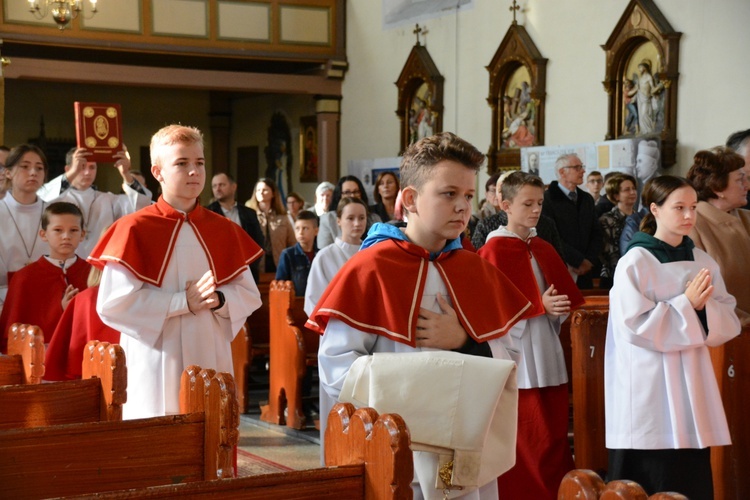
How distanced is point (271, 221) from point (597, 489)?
28.8ft

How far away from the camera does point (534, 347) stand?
4.95 metres

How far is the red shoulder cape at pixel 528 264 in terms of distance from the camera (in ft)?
16.1

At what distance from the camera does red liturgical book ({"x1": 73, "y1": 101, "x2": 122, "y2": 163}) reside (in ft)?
21.5

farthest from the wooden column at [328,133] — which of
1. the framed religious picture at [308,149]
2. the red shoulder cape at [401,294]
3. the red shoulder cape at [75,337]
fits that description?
the red shoulder cape at [401,294]

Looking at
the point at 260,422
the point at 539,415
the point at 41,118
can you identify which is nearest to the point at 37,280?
the point at 260,422

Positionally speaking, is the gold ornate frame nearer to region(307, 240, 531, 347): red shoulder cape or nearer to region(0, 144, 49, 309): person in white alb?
region(0, 144, 49, 309): person in white alb

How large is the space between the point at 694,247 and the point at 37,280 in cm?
353

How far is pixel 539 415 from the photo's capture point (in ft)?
16.4

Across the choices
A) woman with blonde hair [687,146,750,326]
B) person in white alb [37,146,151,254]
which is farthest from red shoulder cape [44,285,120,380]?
woman with blonde hair [687,146,750,326]

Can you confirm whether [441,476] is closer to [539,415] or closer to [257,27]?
[539,415]

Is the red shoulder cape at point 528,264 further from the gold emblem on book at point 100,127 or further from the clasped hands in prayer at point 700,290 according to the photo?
the gold emblem on book at point 100,127

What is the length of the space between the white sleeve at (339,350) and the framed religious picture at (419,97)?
37.8ft

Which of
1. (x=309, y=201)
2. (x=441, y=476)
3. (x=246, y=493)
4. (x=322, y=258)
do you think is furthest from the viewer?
(x=309, y=201)

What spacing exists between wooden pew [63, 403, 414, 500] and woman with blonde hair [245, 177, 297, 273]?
786cm
